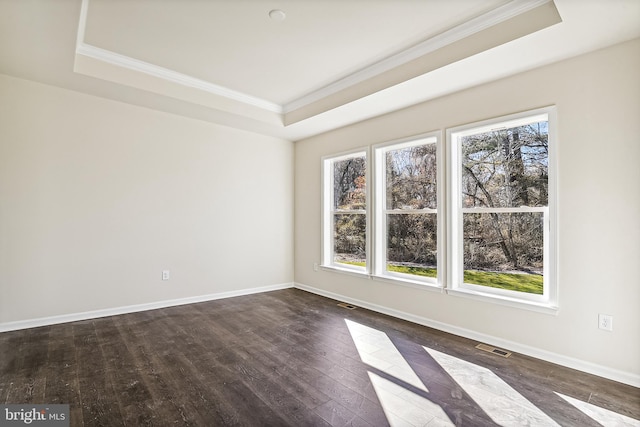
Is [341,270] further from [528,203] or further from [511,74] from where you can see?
[511,74]

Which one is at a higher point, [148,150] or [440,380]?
[148,150]

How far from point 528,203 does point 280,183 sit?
3676mm

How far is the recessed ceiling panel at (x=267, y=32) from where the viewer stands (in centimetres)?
253

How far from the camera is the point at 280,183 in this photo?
18.2ft

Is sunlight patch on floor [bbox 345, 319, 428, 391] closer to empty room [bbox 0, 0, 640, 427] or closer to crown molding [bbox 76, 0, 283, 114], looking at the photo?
empty room [bbox 0, 0, 640, 427]

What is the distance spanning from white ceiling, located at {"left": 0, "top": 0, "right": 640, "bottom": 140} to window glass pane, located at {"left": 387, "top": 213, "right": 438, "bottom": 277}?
1.42 meters

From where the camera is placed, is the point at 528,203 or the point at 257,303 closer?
the point at 528,203

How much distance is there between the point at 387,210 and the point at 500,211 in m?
1.42

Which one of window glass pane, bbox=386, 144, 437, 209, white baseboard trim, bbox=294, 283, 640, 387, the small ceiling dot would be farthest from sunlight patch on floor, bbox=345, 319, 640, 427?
the small ceiling dot

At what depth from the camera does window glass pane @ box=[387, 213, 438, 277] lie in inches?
149

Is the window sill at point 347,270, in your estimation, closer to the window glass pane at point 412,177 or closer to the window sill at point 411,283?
the window sill at point 411,283

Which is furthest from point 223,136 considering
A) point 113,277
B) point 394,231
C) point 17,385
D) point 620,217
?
point 620,217

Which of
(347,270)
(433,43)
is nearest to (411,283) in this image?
(347,270)

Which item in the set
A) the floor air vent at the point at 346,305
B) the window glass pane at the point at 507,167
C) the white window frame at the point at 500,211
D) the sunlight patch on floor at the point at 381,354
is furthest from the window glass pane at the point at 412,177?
the sunlight patch on floor at the point at 381,354
